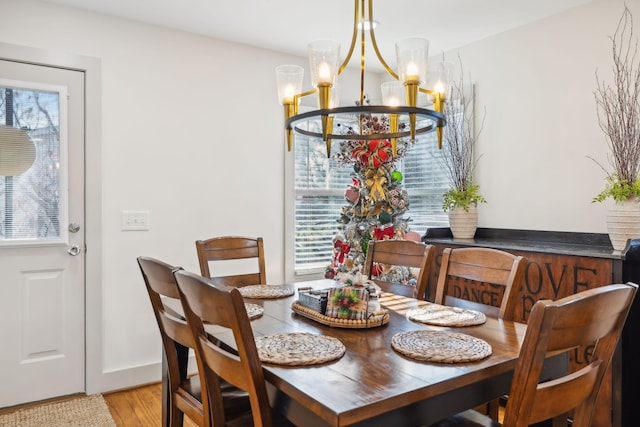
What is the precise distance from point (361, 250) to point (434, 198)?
A: 1.02 meters

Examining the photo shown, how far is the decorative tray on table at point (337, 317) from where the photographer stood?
5.38 ft

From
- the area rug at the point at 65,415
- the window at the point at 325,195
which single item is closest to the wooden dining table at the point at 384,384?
the area rug at the point at 65,415

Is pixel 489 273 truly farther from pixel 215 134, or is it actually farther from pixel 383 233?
pixel 215 134

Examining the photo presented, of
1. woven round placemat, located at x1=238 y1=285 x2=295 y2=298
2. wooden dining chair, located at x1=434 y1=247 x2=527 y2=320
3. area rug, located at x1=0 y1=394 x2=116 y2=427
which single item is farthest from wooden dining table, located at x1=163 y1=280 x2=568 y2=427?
area rug, located at x1=0 y1=394 x2=116 y2=427

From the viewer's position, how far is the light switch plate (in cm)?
305

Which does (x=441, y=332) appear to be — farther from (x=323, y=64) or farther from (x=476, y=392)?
(x=323, y=64)

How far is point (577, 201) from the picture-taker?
285cm

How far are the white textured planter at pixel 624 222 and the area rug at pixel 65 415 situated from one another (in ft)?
9.52

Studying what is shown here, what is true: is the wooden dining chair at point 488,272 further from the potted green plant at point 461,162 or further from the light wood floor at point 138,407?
the light wood floor at point 138,407

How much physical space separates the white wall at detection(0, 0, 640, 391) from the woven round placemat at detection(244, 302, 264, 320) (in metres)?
1.51

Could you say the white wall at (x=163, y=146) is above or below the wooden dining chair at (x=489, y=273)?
above

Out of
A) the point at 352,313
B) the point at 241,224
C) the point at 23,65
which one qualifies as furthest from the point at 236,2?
the point at 352,313

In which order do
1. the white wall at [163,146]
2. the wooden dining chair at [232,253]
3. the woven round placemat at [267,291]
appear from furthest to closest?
1. the white wall at [163,146]
2. the wooden dining chair at [232,253]
3. the woven round placemat at [267,291]

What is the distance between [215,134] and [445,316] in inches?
90.1
